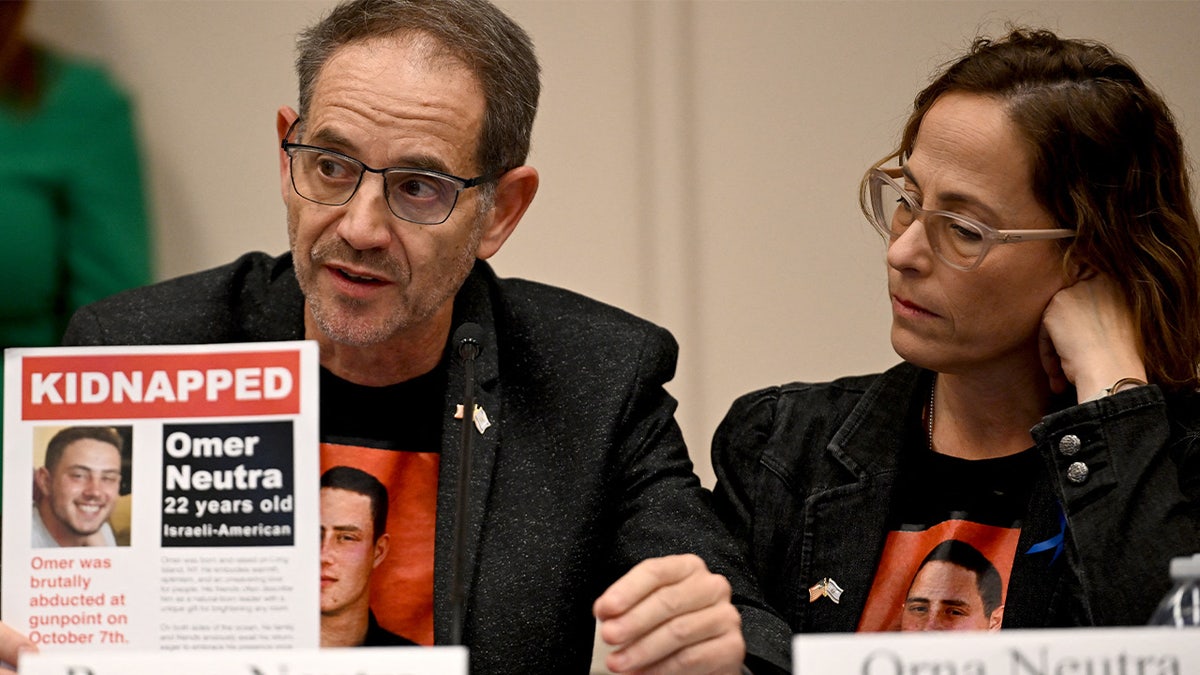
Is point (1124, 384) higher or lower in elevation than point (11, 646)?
higher

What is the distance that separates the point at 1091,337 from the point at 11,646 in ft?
4.24

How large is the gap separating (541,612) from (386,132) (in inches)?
26.2

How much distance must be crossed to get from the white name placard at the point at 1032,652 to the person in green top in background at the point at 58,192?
79.4 inches

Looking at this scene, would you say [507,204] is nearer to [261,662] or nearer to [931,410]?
[931,410]

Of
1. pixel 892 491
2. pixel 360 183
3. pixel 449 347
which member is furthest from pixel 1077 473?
pixel 360 183

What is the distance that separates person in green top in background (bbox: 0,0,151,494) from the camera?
246 cm

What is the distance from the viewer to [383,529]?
1.63 metres

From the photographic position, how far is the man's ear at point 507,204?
5.87 feet

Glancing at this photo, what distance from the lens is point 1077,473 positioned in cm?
149

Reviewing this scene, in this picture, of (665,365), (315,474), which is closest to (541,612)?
(665,365)

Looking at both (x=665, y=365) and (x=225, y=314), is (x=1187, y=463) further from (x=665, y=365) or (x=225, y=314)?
(x=225, y=314)

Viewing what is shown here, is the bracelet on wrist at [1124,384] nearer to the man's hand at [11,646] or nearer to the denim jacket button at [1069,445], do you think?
the denim jacket button at [1069,445]

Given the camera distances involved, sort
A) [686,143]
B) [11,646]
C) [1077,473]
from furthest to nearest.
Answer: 1. [686,143]
2. [1077,473]
3. [11,646]

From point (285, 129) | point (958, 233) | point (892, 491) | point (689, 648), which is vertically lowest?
point (689, 648)
